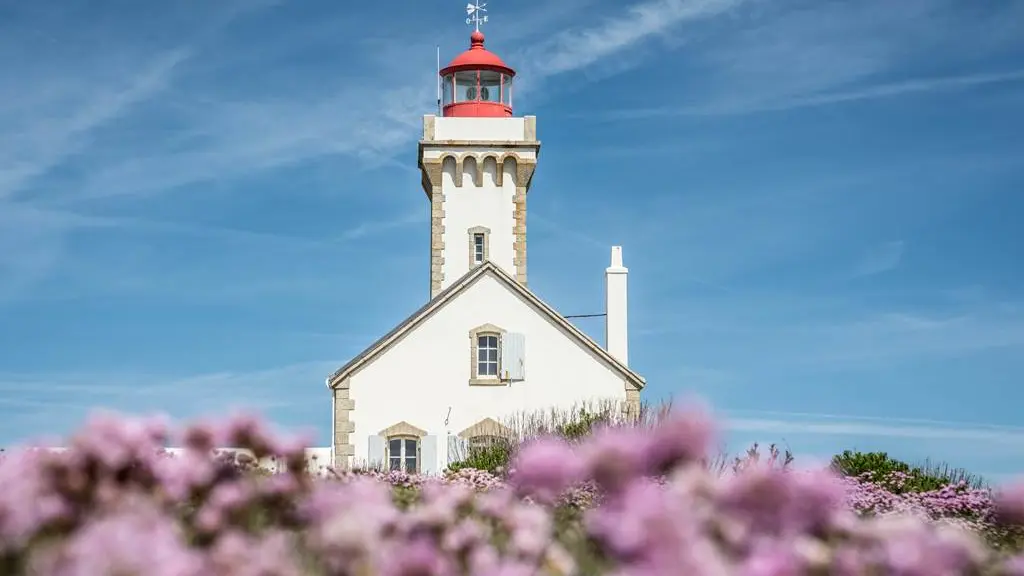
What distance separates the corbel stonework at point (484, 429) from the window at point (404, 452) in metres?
1.10

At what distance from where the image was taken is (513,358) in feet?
86.3

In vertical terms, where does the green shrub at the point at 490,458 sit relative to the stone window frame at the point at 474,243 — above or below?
below

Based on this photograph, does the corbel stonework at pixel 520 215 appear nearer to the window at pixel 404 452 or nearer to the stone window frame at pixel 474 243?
the stone window frame at pixel 474 243

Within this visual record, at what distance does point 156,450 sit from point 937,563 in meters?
3.18

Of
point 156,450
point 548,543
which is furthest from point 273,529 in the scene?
point 548,543

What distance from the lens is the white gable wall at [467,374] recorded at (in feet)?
85.5

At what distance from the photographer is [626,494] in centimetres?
362

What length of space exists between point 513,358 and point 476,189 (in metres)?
6.70

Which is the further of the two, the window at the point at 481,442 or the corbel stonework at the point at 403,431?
the corbel stonework at the point at 403,431

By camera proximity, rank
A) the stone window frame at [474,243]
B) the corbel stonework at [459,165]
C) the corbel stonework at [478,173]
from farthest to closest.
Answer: the corbel stonework at [459,165] < the corbel stonework at [478,173] < the stone window frame at [474,243]

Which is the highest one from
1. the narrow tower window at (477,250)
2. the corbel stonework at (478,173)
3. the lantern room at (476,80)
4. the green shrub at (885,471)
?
the lantern room at (476,80)

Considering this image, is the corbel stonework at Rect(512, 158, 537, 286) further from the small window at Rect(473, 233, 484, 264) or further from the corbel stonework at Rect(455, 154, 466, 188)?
the corbel stonework at Rect(455, 154, 466, 188)

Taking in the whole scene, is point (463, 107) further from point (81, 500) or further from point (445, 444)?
point (81, 500)

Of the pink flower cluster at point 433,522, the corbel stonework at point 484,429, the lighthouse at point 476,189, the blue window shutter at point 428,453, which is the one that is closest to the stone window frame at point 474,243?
the lighthouse at point 476,189
